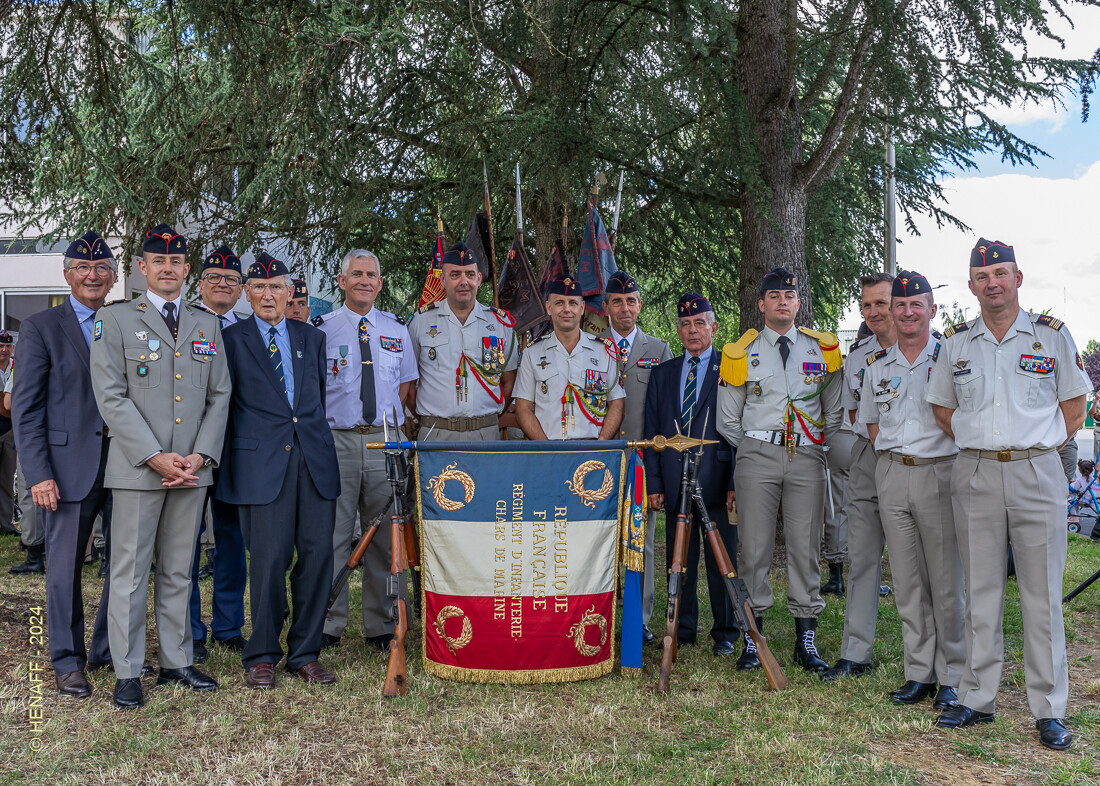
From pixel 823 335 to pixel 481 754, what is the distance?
284 cm

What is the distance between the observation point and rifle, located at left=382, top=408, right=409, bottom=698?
432 cm

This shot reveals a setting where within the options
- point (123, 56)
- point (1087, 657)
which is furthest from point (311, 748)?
point (123, 56)

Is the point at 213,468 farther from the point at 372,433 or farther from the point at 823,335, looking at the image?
the point at 823,335

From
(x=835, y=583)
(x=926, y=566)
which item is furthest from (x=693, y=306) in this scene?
(x=835, y=583)

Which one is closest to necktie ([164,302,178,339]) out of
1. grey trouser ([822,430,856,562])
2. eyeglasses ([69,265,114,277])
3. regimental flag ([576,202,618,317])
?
eyeglasses ([69,265,114,277])

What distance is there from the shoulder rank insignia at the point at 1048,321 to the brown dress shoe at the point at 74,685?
457 cm

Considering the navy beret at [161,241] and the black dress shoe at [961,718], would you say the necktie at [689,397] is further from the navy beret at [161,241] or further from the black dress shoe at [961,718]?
the navy beret at [161,241]

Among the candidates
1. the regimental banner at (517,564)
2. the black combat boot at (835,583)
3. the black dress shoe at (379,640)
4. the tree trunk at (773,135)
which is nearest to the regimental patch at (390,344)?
the regimental banner at (517,564)

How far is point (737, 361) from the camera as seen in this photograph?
5.00 m

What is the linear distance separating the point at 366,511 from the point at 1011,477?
3347 mm

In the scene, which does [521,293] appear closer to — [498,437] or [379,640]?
[498,437]

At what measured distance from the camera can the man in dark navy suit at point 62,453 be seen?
4320 mm

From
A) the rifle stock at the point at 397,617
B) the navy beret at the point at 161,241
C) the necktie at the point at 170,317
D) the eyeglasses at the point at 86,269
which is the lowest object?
the rifle stock at the point at 397,617

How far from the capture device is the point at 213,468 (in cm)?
461
